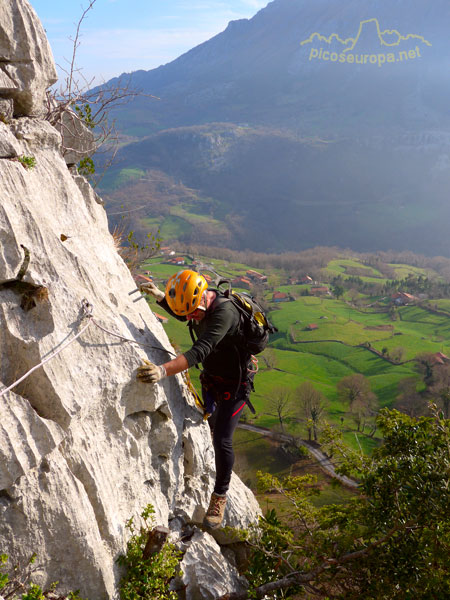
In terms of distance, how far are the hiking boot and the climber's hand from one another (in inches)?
128

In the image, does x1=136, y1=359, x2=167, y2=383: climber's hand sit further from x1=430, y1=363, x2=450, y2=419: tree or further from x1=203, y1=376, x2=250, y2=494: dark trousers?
x1=430, y1=363, x2=450, y2=419: tree

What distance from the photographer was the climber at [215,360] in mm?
6707

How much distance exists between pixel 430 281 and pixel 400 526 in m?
184

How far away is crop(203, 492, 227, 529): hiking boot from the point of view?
324 inches

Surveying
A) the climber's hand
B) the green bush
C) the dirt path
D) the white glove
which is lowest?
the dirt path

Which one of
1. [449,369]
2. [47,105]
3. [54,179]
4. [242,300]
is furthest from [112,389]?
[449,369]

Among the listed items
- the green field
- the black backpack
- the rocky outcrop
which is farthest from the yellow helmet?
the green field

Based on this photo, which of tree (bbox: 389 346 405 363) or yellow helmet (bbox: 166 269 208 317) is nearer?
yellow helmet (bbox: 166 269 208 317)

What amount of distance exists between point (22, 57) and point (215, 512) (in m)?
9.41

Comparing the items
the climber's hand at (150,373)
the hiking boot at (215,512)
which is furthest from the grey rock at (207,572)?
the climber's hand at (150,373)

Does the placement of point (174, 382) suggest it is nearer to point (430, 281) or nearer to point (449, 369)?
point (449, 369)

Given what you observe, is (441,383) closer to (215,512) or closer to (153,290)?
(215,512)

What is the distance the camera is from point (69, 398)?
6.06m

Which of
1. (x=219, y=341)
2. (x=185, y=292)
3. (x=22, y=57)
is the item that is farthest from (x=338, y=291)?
(x=22, y=57)
